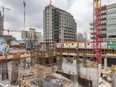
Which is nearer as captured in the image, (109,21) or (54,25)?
(109,21)

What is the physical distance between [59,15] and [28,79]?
216ft

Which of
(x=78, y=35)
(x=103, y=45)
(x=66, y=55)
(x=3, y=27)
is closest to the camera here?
(x=103, y=45)

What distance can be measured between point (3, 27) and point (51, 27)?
24457 millimetres

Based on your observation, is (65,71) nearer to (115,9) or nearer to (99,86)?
(99,86)

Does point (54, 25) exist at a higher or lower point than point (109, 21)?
higher

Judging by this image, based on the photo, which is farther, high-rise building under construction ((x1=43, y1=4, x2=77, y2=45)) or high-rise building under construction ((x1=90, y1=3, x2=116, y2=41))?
high-rise building under construction ((x1=43, y1=4, x2=77, y2=45))

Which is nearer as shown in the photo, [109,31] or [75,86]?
[75,86]

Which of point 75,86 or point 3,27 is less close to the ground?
point 3,27

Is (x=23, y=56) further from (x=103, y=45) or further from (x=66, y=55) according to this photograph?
(x=103, y=45)

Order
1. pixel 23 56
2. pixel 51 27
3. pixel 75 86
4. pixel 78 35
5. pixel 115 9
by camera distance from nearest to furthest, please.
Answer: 1. pixel 75 86
2. pixel 23 56
3. pixel 115 9
4. pixel 51 27
5. pixel 78 35

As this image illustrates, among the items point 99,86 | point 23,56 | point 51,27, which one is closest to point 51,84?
point 99,86

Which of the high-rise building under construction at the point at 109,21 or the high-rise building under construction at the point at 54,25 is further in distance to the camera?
the high-rise building under construction at the point at 54,25

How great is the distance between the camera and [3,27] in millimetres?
61656

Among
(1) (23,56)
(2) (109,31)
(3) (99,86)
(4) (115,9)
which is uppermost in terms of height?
(4) (115,9)
